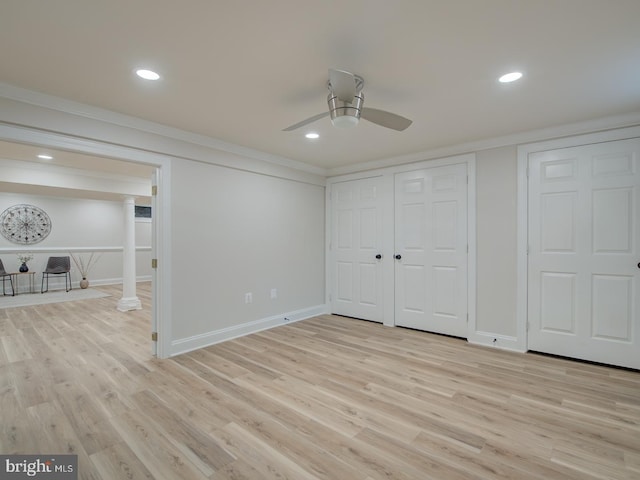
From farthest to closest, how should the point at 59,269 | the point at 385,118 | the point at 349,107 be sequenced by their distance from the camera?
the point at 59,269 < the point at 385,118 < the point at 349,107

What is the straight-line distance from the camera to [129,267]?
559 cm

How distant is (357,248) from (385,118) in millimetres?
2849

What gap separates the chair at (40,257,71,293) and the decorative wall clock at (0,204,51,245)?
24.1 inches

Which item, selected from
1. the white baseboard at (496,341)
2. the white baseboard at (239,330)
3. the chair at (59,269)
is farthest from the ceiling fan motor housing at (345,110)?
the chair at (59,269)

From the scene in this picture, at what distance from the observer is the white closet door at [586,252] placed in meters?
2.88

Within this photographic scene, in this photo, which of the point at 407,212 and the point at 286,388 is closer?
the point at 286,388

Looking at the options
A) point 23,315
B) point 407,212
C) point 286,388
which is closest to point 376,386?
point 286,388

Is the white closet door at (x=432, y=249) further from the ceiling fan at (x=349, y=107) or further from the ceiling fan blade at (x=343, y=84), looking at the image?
the ceiling fan blade at (x=343, y=84)

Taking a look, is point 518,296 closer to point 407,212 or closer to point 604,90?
point 407,212

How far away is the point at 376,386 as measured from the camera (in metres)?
2.60

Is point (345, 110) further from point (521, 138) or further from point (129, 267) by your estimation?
point (129, 267)

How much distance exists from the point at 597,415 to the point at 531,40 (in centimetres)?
250

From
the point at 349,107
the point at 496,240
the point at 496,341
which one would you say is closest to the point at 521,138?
Result: the point at 496,240

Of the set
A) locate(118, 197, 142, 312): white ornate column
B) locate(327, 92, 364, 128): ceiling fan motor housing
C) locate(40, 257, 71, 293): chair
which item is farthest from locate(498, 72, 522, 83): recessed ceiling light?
locate(40, 257, 71, 293): chair
